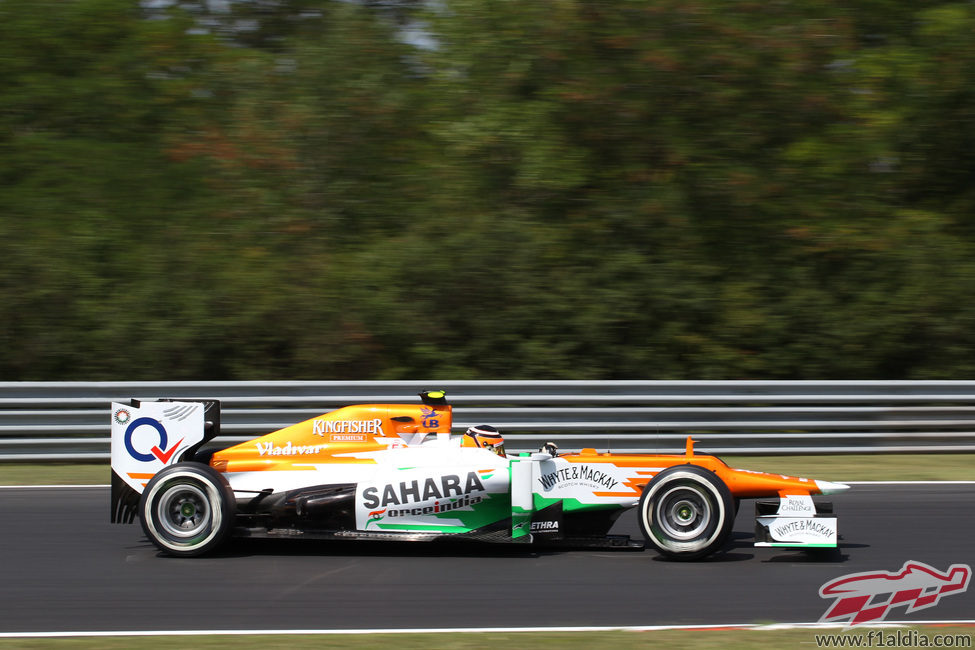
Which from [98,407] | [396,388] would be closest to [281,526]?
[396,388]

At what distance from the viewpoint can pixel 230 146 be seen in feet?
48.5

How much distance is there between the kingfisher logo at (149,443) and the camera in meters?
7.21

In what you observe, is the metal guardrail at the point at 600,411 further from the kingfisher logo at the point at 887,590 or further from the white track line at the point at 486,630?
the white track line at the point at 486,630

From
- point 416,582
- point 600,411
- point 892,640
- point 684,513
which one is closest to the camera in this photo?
point 892,640

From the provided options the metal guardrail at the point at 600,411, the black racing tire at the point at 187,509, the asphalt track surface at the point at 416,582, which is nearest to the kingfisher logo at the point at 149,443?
the black racing tire at the point at 187,509

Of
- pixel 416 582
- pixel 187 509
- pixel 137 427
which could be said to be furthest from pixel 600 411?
pixel 137 427

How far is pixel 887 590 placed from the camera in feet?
20.4

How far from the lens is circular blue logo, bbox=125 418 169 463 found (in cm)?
720

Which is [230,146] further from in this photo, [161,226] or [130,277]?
[130,277]

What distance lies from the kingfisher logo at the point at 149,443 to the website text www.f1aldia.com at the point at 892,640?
4502 millimetres

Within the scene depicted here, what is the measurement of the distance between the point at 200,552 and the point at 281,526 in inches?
22.5

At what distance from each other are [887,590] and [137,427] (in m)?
5.11

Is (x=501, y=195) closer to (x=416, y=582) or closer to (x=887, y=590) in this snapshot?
(x=416, y=582)

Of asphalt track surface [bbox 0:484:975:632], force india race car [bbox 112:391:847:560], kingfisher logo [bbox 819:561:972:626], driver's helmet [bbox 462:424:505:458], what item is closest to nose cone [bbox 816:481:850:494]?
force india race car [bbox 112:391:847:560]
